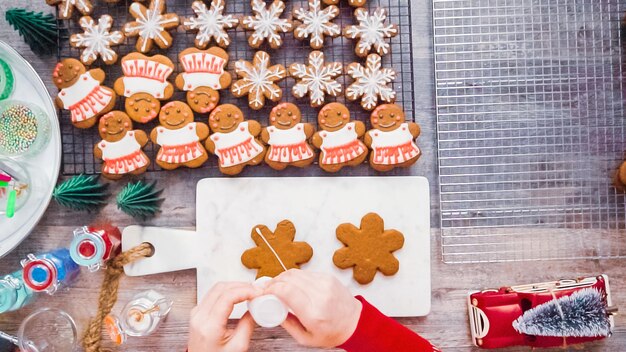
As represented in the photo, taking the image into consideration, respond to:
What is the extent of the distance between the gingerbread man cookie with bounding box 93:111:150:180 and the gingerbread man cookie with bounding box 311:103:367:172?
1.55 ft

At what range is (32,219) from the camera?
1.58 metres

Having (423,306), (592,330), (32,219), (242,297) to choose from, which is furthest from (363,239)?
(32,219)

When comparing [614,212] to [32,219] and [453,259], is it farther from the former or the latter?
[32,219]

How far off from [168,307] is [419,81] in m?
0.95

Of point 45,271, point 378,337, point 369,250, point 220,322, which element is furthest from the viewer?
point 369,250

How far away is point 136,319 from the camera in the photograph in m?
1.55

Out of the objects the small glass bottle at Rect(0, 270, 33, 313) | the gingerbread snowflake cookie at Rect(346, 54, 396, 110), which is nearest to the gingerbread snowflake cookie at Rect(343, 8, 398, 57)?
the gingerbread snowflake cookie at Rect(346, 54, 396, 110)

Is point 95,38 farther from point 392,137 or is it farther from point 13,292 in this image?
point 392,137

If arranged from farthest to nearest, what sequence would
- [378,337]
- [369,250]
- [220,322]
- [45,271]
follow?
[369,250]
[45,271]
[378,337]
[220,322]

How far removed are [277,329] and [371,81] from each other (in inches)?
29.0

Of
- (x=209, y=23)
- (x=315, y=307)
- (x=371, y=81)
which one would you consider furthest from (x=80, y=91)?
(x=315, y=307)

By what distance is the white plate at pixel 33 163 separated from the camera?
5.17 ft

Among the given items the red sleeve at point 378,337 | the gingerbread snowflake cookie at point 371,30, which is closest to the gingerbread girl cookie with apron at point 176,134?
the gingerbread snowflake cookie at point 371,30

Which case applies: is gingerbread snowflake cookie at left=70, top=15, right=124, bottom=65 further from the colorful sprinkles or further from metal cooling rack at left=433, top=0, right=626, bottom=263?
metal cooling rack at left=433, top=0, right=626, bottom=263
